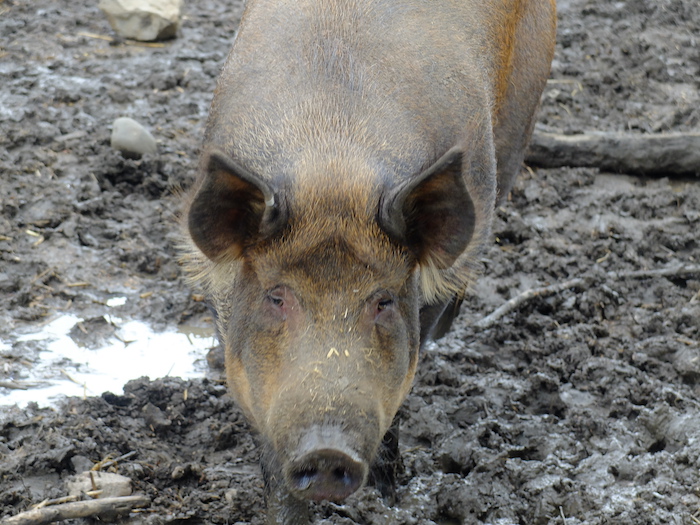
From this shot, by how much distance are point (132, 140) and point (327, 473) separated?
445cm

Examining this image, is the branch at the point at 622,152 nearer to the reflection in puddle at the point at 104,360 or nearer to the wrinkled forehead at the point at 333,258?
the reflection in puddle at the point at 104,360

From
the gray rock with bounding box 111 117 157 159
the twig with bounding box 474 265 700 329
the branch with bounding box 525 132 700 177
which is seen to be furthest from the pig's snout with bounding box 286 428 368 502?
the branch with bounding box 525 132 700 177

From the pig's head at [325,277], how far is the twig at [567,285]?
6.84ft

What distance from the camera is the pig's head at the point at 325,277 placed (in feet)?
9.89

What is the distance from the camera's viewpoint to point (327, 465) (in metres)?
2.86

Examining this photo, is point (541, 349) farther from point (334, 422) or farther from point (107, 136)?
point (107, 136)

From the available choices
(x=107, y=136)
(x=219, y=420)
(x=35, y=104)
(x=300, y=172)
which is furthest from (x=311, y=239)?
(x=35, y=104)

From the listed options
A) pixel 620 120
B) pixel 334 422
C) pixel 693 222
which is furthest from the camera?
pixel 620 120

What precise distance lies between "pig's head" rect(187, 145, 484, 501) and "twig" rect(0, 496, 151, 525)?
667 mm

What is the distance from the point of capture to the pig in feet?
10.1

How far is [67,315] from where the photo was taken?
17.5 feet

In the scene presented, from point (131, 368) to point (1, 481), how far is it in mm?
1265

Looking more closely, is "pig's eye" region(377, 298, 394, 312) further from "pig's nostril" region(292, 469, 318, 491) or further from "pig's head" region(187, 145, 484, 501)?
"pig's nostril" region(292, 469, 318, 491)

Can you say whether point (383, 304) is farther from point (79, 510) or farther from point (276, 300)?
point (79, 510)
